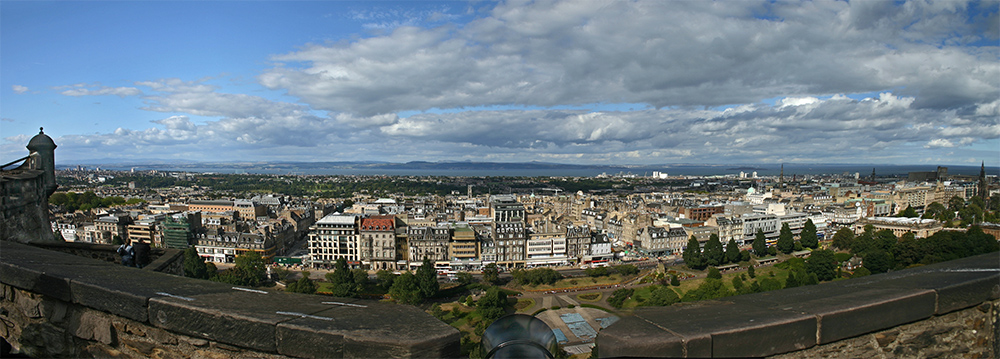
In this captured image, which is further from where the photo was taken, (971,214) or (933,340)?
(971,214)

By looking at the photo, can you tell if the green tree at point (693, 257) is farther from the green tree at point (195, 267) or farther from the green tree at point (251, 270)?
the green tree at point (195, 267)

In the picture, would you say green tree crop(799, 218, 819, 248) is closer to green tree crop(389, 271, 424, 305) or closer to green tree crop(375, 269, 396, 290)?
green tree crop(389, 271, 424, 305)

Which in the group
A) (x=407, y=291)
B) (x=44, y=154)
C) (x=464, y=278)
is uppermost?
(x=44, y=154)

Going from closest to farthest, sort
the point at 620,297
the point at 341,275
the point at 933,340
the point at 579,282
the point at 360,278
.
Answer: the point at 933,340
the point at 620,297
the point at 341,275
the point at 360,278
the point at 579,282

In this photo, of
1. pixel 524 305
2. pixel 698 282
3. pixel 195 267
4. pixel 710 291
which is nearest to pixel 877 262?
pixel 698 282

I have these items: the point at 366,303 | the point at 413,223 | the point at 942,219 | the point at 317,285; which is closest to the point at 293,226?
the point at 413,223

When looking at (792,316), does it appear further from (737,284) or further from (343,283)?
(737,284)

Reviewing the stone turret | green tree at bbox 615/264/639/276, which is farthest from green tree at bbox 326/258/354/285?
the stone turret
